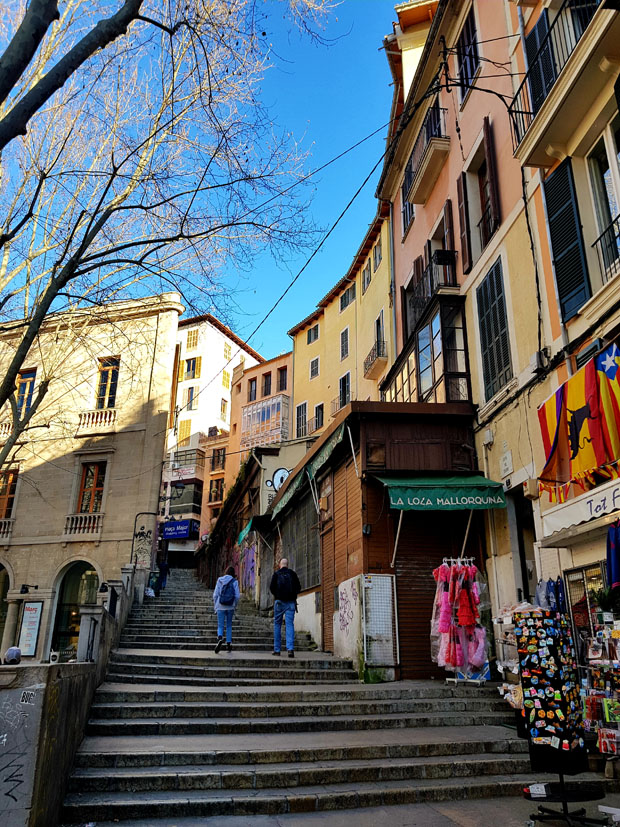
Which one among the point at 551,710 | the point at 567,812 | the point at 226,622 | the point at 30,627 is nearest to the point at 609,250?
the point at 551,710

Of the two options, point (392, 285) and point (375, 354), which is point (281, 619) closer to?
point (392, 285)

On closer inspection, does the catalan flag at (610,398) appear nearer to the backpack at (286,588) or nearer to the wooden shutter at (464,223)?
the wooden shutter at (464,223)

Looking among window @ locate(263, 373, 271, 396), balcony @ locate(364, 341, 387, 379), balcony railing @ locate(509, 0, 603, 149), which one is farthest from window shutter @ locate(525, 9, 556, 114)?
window @ locate(263, 373, 271, 396)

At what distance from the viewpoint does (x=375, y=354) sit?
23.8 m

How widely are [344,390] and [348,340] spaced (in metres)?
2.56

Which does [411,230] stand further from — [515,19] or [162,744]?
[162,744]

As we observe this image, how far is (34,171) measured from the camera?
10.8 meters

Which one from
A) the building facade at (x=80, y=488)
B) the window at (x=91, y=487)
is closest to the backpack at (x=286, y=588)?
the building facade at (x=80, y=488)

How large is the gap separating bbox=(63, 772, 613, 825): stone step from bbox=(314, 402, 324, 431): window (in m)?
Result: 28.1

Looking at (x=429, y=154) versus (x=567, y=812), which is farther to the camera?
(x=429, y=154)

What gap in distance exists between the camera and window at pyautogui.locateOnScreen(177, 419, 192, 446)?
175 ft

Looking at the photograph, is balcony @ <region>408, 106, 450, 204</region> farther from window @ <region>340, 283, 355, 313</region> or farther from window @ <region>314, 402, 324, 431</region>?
window @ <region>314, 402, 324, 431</region>

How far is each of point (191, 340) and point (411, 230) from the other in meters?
40.4

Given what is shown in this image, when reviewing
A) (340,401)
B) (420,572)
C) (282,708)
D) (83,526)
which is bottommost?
(282,708)
